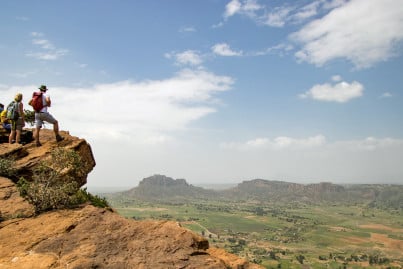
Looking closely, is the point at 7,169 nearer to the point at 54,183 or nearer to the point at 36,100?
the point at 54,183

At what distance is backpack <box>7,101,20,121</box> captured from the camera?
17866 mm

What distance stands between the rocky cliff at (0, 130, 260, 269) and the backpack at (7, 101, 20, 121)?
666 centimetres

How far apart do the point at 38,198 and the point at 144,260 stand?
5.54m

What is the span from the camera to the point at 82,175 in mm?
16312

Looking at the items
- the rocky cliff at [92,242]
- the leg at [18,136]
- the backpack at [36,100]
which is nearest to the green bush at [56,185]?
the rocky cliff at [92,242]

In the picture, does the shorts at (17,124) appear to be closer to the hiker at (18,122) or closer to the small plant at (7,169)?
the hiker at (18,122)

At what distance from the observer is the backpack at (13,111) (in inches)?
703

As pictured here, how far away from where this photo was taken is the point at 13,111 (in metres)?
18.0

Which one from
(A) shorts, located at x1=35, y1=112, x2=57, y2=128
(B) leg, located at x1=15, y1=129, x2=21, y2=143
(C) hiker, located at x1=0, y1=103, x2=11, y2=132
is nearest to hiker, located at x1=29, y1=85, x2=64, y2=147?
(A) shorts, located at x1=35, y1=112, x2=57, y2=128

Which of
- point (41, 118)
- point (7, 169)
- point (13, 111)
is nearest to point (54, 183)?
point (7, 169)

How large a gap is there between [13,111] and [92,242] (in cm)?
1146

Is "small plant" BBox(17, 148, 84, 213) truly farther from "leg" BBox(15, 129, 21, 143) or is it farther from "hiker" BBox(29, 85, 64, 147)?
"leg" BBox(15, 129, 21, 143)

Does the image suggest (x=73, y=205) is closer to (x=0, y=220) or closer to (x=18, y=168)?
(x=0, y=220)

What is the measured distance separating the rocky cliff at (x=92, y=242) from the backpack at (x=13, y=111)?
6.66 meters
